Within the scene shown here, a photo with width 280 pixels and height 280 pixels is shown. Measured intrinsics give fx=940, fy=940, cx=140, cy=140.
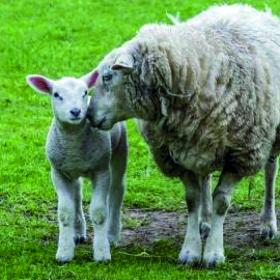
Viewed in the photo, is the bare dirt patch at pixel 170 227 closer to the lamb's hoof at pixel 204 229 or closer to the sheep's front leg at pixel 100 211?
the lamb's hoof at pixel 204 229

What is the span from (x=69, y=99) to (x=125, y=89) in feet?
1.35

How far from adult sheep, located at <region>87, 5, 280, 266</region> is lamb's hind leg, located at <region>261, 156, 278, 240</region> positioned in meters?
0.91

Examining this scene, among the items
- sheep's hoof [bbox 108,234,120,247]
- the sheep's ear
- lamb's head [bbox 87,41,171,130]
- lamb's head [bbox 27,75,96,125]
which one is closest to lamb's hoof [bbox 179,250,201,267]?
sheep's hoof [bbox 108,234,120,247]

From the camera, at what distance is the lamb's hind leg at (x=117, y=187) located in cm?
769

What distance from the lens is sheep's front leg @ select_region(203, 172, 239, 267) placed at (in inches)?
283

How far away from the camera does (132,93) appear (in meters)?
6.79

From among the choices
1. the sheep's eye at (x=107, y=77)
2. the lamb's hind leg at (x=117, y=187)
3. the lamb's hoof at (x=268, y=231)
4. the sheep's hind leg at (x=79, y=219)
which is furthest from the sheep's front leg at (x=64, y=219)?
the lamb's hoof at (x=268, y=231)

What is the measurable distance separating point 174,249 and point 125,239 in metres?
0.52

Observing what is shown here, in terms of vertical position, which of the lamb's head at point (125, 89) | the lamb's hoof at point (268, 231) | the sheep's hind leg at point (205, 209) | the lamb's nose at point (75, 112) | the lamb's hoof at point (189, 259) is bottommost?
the lamb's hoof at point (189, 259)

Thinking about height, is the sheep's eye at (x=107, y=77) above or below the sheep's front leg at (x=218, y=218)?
above

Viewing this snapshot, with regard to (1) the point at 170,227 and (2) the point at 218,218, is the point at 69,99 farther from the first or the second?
(1) the point at 170,227

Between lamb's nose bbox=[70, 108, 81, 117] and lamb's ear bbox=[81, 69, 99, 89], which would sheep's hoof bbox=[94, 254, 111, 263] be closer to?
lamb's nose bbox=[70, 108, 81, 117]

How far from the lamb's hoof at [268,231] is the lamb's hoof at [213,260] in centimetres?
105

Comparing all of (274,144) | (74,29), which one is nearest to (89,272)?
(274,144)
